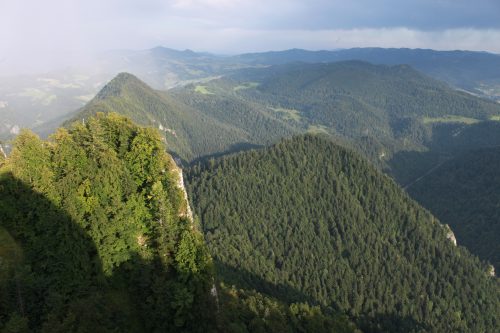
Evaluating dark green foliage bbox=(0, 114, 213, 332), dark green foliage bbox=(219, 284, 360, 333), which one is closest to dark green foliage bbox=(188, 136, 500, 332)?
dark green foliage bbox=(219, 284, 360, 333)

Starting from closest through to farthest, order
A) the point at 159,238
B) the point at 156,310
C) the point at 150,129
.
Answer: the point at 156,310 → the point at 159,238 → the point at 150,129

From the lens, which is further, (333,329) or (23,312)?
(333,329)

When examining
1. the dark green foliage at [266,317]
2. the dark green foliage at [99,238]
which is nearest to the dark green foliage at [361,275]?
the dark green foliage at [266,317]

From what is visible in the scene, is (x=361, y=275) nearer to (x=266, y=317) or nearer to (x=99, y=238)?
(x=266, y=317)

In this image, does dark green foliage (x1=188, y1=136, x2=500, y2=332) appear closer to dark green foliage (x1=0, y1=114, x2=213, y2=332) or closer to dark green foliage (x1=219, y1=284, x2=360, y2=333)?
dark green foliage (x1=219, y1=284, x2=360, y2=333)

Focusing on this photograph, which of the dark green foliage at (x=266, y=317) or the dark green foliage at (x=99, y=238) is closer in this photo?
the dark green foliage at (x=99, y=238)

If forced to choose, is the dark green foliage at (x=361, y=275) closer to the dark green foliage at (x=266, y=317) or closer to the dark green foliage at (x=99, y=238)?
the dark green foliage at (x=266, y=317)

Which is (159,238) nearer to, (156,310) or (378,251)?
(156,310)

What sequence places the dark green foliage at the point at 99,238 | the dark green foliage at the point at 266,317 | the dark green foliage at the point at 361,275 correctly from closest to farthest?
the dark green foliage at the point at 99,238
the dark green foliage at the point at 266,317
the dark green foliage at the point at 361,275

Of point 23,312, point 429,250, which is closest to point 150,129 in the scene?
point 23,312
